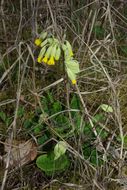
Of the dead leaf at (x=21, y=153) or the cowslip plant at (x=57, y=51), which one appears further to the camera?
the dead leaf at (x=21, y=153)

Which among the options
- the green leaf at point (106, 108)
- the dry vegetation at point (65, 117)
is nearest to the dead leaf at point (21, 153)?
the dry vegetation at point (65, 117)

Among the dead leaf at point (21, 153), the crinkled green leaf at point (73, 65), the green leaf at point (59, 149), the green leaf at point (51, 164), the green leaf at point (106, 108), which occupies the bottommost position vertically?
the green leaf at point (51, 164)

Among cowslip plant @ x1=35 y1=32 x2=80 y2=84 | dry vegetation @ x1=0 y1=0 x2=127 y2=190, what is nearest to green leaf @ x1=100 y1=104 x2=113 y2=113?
dry vegetation @ x1=0 y1=0 x2=127 y2=190

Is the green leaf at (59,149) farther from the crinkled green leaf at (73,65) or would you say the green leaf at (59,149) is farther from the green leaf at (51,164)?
the crinkled green leaf at (73,65)

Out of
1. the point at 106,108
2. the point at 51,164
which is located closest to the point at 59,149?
the point at 51,164

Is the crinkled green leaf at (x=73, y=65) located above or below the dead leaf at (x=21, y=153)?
above

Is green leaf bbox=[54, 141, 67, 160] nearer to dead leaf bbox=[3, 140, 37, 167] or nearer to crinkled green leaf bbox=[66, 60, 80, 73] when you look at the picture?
dead leaf bbox=[3, 140, 37, 167]

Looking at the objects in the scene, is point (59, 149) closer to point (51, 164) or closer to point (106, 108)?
point (51, 164)
